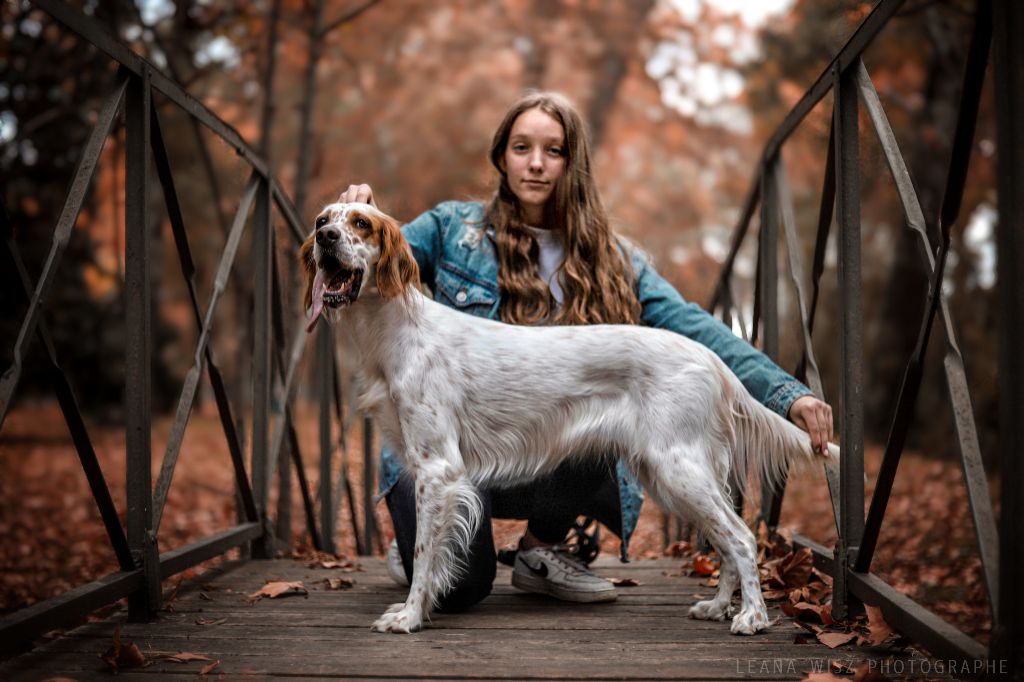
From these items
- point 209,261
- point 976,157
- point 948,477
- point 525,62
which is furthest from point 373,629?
point 209,261

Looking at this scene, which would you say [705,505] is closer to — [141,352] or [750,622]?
[750,622]

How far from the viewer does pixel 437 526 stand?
2500 mm

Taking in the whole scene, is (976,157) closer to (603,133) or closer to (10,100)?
(603,133)

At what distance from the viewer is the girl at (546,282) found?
9.43ft

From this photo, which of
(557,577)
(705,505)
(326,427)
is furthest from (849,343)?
(326,427)

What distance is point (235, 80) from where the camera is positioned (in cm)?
960

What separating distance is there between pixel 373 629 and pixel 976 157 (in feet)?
31.8

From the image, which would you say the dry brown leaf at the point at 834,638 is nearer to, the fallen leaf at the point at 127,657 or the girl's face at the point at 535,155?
the fallen leaf at the point at 127,657

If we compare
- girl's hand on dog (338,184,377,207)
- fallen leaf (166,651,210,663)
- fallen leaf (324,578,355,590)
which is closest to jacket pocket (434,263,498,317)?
girl's hand on dog (338,184,377,207)

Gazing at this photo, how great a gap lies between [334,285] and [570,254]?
2.91ft

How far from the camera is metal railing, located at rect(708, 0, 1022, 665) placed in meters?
1.65

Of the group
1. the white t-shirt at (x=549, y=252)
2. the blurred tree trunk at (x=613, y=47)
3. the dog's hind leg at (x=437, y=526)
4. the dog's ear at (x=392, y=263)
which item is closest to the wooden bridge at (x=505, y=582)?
the dog's hind leg at (x=437, y=526)

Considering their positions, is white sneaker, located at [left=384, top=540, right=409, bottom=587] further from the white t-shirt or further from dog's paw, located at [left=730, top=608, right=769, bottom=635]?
dog's paw, located at [left=730, top=608, right=769, bottom=635]

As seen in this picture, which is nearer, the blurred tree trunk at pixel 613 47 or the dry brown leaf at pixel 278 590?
the dry brown leaf at pixel 278 590
